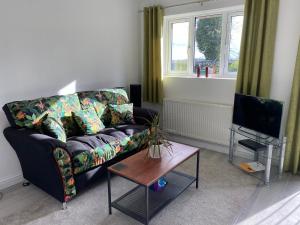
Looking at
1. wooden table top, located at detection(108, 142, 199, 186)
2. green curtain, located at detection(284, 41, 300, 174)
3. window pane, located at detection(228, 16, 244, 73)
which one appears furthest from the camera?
window pane, located at detection(228, 16, 244, 73)

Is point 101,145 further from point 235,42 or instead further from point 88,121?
point 235,42

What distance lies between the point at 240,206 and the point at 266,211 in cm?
23

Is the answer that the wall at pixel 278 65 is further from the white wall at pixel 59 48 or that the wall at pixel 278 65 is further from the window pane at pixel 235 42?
the white wall at pixel 59 48

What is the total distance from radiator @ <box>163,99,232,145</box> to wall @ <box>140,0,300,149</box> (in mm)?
144

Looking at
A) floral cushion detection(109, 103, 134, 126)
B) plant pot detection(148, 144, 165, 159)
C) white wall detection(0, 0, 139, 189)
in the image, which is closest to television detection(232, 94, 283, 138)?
plant pot detection(148, 144, 165, 159)

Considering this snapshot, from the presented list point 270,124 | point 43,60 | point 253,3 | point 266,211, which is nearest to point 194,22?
point 253,3

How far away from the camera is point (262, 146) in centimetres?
270

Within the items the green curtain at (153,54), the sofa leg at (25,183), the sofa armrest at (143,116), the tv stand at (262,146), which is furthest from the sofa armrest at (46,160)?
the green curtain at (153,54)

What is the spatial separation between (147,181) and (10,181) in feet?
5.88

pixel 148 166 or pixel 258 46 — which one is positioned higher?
pixel 258 46

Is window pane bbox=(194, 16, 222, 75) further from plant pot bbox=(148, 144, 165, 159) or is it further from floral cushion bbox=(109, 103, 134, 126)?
plant pot bbox=(148, 144, 165, 159)

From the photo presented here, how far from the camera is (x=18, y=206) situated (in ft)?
7.30

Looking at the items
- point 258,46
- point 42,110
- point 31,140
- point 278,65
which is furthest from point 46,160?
point 278,65

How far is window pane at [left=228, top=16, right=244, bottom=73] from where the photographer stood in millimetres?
3191
